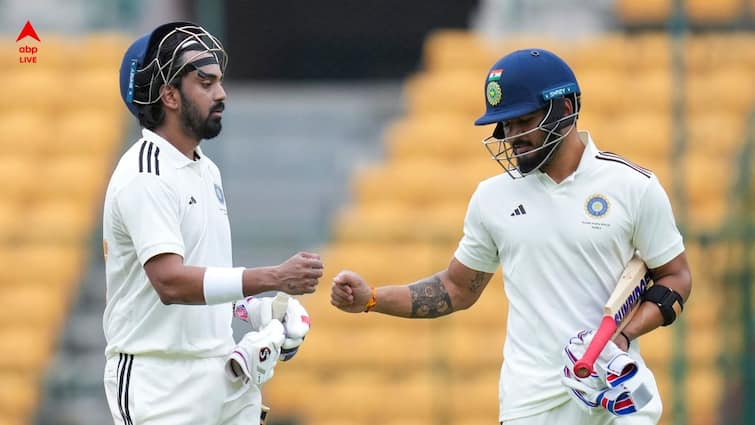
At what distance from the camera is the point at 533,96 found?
477cm

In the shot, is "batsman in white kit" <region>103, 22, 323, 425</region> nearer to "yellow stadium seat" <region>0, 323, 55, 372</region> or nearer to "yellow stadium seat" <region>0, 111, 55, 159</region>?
"yellow stadium seat" <region>0, 323, 55, 372</region>

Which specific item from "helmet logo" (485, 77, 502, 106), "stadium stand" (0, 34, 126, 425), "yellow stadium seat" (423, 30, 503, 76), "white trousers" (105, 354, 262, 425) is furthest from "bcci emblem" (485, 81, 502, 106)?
"yellow stadium seat" (423, 30, 503, 76)

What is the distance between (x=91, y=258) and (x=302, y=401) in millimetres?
2169

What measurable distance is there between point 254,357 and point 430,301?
29.5 inches

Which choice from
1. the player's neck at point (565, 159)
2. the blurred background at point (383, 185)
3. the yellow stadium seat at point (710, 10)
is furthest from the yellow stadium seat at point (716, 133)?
the player's neck at point (565, 159)

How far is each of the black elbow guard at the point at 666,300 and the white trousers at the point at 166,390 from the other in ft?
4.83

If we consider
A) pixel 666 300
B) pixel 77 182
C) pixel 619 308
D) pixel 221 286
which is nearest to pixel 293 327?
pixel 221 286

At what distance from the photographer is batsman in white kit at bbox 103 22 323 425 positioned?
4652mm

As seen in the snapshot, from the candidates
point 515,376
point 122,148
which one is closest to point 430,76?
point 122,148

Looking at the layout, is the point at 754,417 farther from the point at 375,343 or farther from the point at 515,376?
the point at 515,376

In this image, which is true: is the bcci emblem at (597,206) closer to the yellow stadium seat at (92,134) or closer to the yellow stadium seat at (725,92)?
the yellow stadium seat at (725,92)

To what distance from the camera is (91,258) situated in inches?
→ 404

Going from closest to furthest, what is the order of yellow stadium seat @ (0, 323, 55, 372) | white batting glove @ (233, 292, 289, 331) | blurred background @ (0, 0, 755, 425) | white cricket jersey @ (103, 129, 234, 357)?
white cricket jersey @ (103, 129, 234, 357)
white batting glove @ (233, 292, 289, 331)
blurred background @ (0, 0, 755, 425)
yellow stadium seat @ (0, 323, 55, 372)

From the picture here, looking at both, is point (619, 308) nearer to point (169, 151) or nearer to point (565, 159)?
point (565, 159)
